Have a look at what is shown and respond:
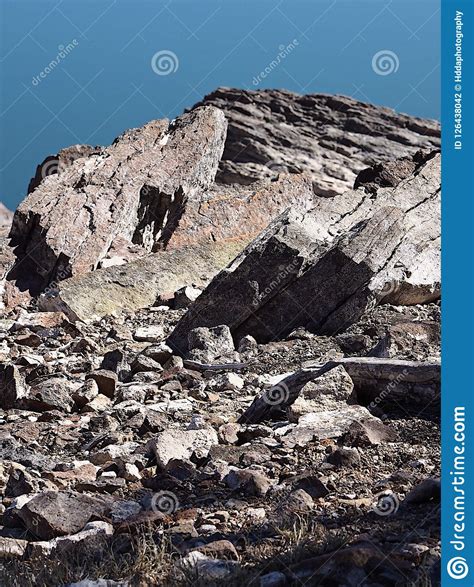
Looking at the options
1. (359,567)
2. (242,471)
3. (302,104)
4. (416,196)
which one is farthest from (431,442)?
(302,104)

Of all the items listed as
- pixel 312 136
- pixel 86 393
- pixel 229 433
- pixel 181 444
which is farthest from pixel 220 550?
pixel 312 136

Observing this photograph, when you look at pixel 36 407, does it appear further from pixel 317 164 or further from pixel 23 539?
pixel 317 164

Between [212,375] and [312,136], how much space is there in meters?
28.2

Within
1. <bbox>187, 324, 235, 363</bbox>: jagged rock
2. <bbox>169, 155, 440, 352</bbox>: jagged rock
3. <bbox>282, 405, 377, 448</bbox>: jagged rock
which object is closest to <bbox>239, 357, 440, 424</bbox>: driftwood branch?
<bbox>282, 405, 377, 448</bbox>: jagged rock

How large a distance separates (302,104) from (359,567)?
124ft

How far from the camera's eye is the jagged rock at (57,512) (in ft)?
18.8

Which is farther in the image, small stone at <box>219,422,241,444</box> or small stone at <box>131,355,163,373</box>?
small stone at <box>131,355,163,373</box>

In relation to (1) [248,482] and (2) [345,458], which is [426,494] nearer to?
(2) [345,458]

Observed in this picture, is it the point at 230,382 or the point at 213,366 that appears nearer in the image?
the point at 230,382

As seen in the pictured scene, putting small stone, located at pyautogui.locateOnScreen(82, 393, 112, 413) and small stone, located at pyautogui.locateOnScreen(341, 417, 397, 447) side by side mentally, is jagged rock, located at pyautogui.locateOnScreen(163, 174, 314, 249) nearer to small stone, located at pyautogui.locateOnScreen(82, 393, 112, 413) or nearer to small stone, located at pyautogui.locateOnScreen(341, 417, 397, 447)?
small stone, located at pyautogui.locateOnScreen(82, 393, 112, 413)

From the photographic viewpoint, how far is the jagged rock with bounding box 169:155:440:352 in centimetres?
1309

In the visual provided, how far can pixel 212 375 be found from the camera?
10977 millimetres

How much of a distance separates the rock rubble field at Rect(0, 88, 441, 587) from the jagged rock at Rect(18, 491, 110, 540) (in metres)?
0.02

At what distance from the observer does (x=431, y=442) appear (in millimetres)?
7496
